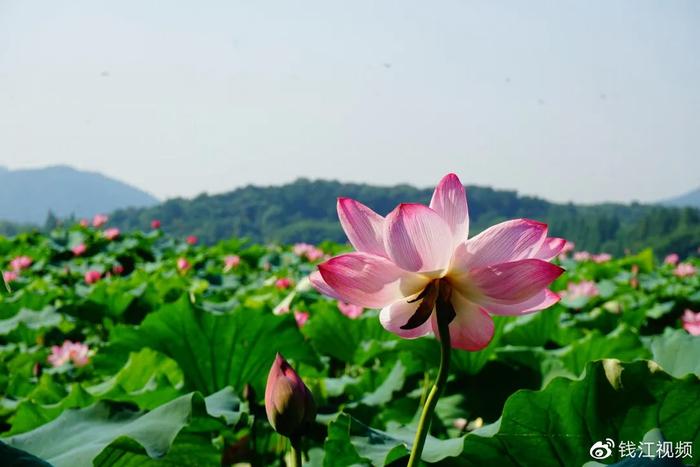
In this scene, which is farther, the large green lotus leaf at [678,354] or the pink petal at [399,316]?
the large green lotus leaf at [678,354]

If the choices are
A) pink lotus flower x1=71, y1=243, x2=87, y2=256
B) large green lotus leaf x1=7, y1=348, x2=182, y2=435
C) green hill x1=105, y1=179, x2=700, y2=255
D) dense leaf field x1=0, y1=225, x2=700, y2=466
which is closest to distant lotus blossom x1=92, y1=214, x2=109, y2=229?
pink lotus flower x1=71, y1=243, x2=87, y2=256

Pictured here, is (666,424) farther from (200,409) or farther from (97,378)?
(97,378)

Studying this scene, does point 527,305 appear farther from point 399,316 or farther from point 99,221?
point 99,221

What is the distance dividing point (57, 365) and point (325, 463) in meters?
1.45

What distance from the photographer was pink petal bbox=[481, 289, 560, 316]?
0.70 meters

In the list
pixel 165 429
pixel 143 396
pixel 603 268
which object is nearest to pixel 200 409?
pixel 165 429

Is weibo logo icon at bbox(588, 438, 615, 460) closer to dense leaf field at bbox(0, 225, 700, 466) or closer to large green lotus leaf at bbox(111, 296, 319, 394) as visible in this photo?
dense leaf field at bbox(0, 225, 700, 466)

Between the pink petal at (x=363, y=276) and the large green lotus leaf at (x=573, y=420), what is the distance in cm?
26

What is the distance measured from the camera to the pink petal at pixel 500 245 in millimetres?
674

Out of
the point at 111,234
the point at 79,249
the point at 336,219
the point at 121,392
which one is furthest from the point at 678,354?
the point at 336,219

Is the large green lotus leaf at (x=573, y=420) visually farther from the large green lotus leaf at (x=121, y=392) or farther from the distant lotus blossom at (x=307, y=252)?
the distant lotus blossom at (x=307, y=252)

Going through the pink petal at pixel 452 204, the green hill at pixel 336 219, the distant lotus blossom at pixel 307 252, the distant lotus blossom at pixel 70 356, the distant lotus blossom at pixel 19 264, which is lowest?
the green hill at pixel 336 219

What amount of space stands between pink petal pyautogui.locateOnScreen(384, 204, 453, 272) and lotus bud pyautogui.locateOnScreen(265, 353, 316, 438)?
0.17m

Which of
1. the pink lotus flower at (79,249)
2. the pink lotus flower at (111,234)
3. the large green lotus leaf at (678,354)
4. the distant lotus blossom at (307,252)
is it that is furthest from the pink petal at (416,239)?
the pink lotus flower at (111,234)
